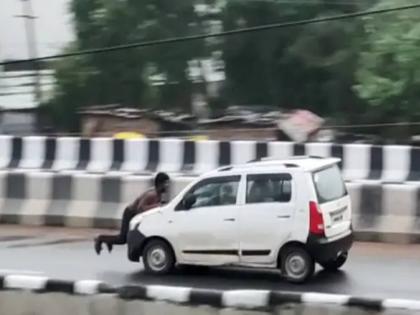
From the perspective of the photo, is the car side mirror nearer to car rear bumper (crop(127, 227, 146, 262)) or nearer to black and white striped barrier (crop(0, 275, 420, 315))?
car rear bumper (crop(127, 227, 146, 262))

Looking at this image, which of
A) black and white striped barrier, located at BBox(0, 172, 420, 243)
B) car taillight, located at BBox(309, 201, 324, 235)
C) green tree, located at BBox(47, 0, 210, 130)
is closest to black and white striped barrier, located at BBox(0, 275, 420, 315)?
car taillight, located at BBox(309, 201, 324, 235)

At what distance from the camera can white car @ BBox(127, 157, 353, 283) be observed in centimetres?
1219

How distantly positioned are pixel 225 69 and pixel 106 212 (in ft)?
65.7

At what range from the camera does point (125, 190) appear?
16625mm

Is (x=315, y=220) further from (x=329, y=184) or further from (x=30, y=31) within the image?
(x=30, y=31)

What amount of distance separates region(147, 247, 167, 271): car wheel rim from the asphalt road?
5.6 inches

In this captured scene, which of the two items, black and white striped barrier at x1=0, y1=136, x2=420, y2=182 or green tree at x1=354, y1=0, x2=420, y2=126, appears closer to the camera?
black and white striped barrier at x1=0, y1=136, x2=420, y2=182

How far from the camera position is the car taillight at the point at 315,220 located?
1211cm

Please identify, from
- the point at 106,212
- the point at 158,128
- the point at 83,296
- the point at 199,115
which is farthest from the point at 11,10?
the point at 83,296

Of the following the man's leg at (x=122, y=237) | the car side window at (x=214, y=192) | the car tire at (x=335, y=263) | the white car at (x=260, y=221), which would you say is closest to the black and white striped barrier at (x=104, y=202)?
the car tire at (x=335, y=263)

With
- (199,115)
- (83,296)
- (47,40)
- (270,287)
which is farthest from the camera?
(47,40)

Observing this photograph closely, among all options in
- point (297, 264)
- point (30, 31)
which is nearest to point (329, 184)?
point (297, 264)

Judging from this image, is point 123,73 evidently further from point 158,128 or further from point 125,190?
point 125,190

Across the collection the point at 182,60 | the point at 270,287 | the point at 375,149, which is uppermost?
the point at 182,60
